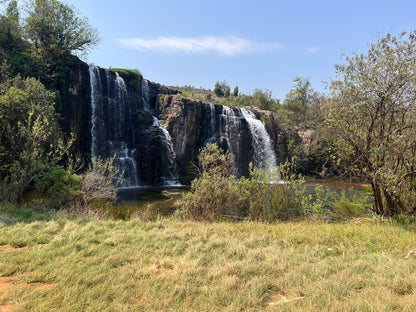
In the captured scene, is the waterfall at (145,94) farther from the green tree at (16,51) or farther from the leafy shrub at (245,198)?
the leafy shrub at (245,198)

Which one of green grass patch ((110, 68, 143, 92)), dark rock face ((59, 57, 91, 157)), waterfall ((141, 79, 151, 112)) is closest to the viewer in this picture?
dark rock face ((59, 57, 91, 157))

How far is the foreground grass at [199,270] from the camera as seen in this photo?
2887 millimetres

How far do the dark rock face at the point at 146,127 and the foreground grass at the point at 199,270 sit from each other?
18.2 m

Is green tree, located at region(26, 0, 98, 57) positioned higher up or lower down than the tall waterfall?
higher up

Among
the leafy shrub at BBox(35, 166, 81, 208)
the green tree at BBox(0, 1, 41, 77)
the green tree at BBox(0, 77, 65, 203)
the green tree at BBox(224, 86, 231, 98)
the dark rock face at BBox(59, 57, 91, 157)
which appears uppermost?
the green tree at BBox(224, 86, 231, 98)

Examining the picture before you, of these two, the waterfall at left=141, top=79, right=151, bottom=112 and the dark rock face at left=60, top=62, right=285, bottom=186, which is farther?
the waterfall at left=141, top=79, right=151, bottom=112

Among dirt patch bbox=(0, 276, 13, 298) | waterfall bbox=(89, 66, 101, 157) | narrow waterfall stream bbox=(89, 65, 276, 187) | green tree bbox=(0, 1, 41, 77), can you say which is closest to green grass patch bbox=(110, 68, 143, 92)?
narrow waterfall stream bbox=(89, 65, 276, 187)

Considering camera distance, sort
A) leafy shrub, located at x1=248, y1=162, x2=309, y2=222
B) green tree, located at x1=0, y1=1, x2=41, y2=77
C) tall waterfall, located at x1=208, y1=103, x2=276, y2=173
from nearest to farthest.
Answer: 1. leafy shrub, located at x1=248, y1=162, x2=309, y2=222
2. green tree, located at x1=0, y1=1, x2=41, y2=77
3. tall waterfall, located at x1=208, y1=103, x2=276, y2=173

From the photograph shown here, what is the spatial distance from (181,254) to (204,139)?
25.7 m

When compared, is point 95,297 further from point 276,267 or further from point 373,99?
point 373,99

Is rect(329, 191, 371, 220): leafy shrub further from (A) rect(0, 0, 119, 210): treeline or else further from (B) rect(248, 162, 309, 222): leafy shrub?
(A) rect(0, 0, 119, 210): treeline

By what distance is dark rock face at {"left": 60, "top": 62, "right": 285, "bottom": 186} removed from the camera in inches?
907

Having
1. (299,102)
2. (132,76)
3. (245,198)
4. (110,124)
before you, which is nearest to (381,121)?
(245,198)

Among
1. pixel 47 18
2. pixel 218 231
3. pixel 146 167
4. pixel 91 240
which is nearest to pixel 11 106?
pixel 91 240
